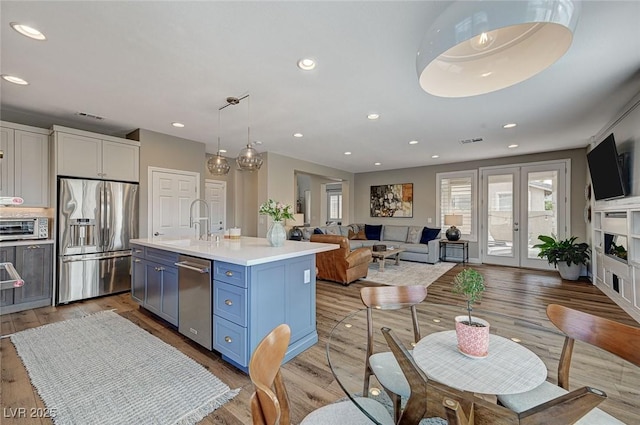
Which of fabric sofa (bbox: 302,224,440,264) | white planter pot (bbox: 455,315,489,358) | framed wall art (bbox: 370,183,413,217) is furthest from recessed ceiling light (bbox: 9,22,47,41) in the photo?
framed wall art (bbox: 370,183,413,217)

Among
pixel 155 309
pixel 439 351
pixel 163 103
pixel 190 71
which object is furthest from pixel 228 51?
pixel 155 309

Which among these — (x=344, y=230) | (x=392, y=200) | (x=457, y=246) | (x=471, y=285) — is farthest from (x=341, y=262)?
(x=392, y=200)

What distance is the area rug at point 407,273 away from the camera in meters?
4.98

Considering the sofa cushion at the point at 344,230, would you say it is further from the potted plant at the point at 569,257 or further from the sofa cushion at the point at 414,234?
the potted plant at the point at 569,257

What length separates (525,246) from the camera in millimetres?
6320

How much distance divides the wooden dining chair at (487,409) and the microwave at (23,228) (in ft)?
16.4

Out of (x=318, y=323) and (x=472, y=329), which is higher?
(x=472, y=329)

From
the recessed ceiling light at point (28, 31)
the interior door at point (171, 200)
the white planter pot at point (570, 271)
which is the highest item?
the recessed ceiling light at point (28, 31)

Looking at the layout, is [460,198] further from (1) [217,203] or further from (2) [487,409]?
(2) [487,409]

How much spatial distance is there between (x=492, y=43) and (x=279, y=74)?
6.01ft

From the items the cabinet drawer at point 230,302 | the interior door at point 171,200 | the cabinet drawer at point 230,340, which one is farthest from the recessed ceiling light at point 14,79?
the cabinet drawer at point 230,340

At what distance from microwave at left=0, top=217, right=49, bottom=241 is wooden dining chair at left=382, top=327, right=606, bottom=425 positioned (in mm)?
4988

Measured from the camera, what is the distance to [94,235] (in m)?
3.97

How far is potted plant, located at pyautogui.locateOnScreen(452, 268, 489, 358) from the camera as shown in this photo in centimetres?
122
